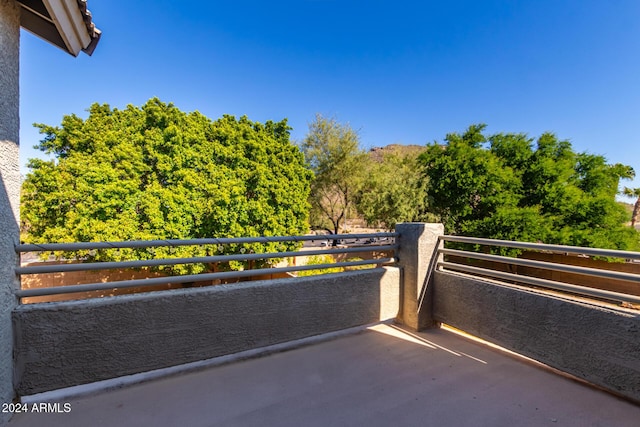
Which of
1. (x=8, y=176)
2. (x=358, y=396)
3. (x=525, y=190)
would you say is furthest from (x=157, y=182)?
(x=525, y=190)

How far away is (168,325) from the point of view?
6.94 feet

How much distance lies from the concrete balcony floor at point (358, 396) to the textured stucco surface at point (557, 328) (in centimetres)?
16

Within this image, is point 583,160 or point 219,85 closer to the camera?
point 583,160

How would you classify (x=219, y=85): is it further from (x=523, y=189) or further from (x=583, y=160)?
(x=583, y=160)

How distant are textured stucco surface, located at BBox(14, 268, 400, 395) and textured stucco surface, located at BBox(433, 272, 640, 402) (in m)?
1.12

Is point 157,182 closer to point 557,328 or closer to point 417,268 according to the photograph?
point 417,268

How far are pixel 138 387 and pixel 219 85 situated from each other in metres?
19.8

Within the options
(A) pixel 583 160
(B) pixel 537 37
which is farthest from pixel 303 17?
(A) pixel 583 160

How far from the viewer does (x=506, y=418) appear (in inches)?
69.9

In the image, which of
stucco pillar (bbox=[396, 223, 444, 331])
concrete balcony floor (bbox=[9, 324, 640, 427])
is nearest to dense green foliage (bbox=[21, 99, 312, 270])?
stucco pillar (bbox=[396, 223, 444, 331])

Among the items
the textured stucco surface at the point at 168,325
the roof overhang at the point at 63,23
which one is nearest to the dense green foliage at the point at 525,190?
the textured stucco surface at the point at 168,325

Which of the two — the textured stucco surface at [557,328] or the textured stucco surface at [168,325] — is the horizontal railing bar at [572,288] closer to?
the textured stucco surface at [557,328]

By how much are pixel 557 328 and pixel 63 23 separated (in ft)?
13.8

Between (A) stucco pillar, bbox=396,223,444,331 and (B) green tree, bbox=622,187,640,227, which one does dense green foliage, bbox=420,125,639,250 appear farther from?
(A) stucco pillar, bbox=396,223,444,331
